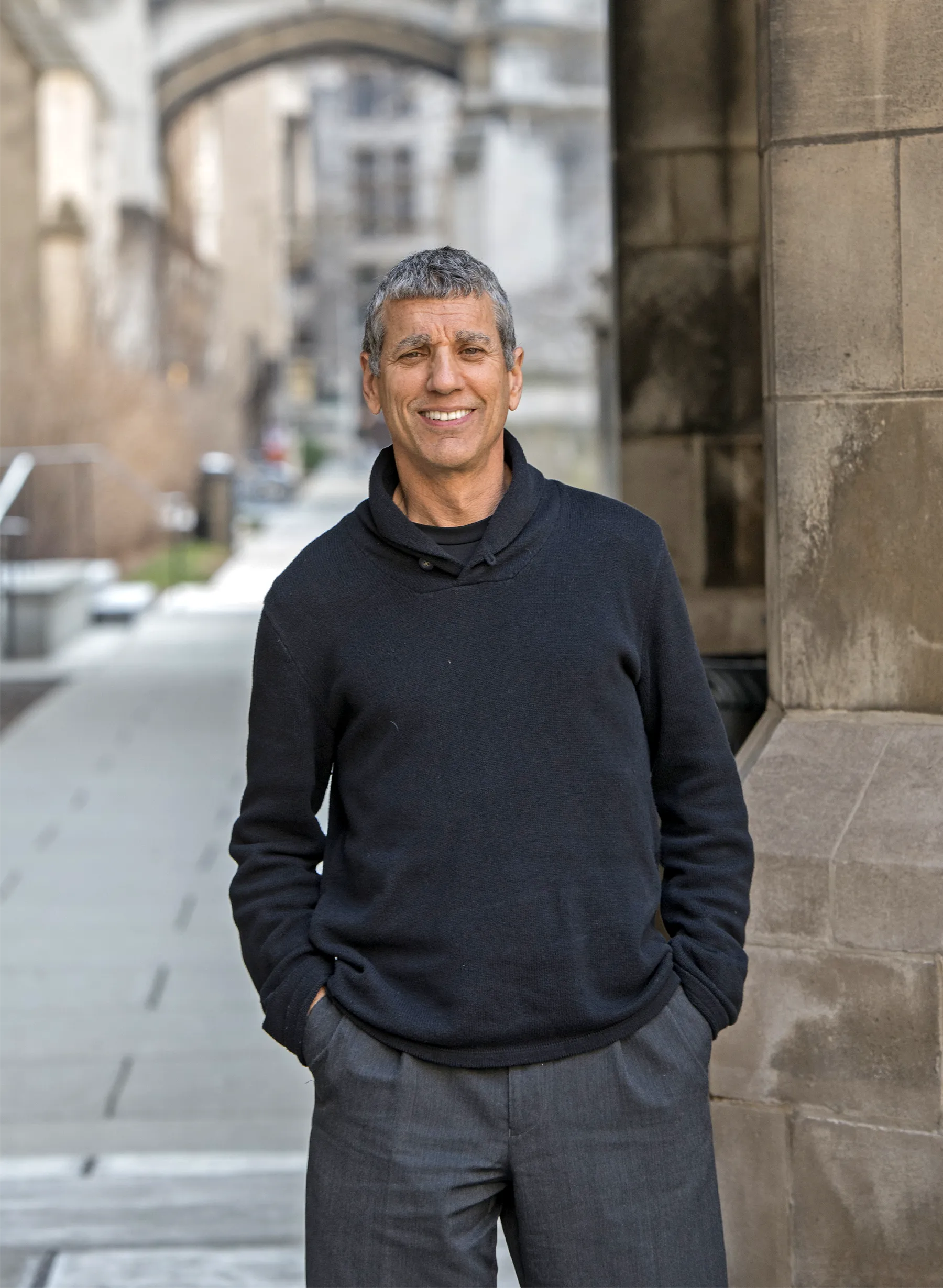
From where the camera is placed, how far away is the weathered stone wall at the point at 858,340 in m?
3.01

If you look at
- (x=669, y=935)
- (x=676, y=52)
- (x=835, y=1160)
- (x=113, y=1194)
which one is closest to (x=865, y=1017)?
(x=835, y=1160)

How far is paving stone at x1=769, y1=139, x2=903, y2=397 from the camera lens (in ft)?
9.93

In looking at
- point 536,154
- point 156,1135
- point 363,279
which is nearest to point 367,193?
point 363,279

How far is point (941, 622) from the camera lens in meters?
3.05

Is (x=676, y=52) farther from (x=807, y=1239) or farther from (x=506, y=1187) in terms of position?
(x=506, y=1187)

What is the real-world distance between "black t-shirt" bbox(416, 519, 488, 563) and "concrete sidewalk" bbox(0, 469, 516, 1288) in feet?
7.06

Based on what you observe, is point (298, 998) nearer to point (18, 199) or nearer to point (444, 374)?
point (444, 374)

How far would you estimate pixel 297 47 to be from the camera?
31766 millimetres

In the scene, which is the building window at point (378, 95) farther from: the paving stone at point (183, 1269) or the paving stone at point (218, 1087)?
the paving stone at point (183, 1269)

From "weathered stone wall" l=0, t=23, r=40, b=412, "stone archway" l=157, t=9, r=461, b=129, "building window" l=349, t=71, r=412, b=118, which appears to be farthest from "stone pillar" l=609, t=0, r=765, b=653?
"building window" l=349, t=71, r=412, b=118

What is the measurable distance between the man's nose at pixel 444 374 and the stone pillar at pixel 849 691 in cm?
99

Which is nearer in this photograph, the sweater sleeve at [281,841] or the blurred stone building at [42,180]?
the sweater sleeve at [281,841]

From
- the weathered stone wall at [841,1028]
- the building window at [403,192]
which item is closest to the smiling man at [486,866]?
the weathered stone wall at [841,1028]

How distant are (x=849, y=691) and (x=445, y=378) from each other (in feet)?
3.78
